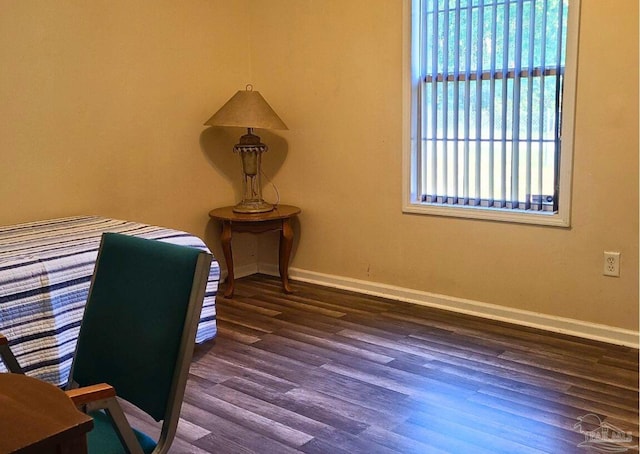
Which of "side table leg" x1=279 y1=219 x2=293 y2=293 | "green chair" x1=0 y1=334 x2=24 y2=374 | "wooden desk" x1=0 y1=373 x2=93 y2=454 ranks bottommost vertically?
"side table leg" x1=279 y1=219 x2=293 y2=293

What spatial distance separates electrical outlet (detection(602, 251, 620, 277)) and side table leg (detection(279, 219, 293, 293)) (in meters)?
1.81

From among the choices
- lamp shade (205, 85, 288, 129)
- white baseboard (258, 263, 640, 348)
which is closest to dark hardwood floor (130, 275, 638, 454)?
white baseboard (258, 263, 640, 348)

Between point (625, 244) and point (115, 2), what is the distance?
2963mm

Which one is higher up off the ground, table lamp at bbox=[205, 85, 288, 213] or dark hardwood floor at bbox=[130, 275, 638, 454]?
table lamp at bbox=[205, 85, 288, 213]

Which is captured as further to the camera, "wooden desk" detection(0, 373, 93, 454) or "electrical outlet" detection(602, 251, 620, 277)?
"electrical outlet" detection(602, 251, 620, 277)

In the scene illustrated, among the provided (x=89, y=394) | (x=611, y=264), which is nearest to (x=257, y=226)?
(x=611, y=264)

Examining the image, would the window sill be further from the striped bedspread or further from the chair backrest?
the chair backrest

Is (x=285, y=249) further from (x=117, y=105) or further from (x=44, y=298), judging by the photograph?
(x=44, y=298)

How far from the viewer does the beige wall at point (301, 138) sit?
307 cm

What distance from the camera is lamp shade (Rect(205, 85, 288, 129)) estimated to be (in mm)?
3803

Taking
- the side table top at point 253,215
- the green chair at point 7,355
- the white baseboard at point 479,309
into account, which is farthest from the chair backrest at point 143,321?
the white baseboard at point 479,309

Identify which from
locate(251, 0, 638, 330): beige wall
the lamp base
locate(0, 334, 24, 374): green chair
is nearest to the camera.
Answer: locate(0, 334, 24, 374): green chair

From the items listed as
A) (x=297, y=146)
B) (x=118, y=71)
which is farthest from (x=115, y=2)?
(x=297, y=146)

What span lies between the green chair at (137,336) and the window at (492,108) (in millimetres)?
2315
